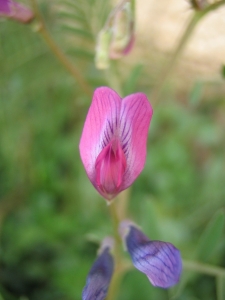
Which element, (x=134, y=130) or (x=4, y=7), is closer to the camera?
(x=134, y=130)

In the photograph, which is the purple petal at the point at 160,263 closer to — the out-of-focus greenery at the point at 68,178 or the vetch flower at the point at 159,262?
the vetch flower at the point at 159,262

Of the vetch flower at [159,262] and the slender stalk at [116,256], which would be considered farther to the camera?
the slender stalk at [116,256]

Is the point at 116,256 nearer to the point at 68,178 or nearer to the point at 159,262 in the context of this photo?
the point at 159,262

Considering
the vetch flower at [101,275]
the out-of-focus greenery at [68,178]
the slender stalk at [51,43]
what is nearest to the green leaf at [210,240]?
the out-of-focus greenery at [68,178]

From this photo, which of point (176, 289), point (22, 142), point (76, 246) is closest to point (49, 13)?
point (22, 142)

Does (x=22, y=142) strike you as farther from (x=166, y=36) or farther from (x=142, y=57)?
(x=166, y=36)

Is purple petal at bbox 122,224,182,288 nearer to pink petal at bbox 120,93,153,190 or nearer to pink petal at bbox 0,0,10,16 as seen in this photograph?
pink petal at bbox 120,93,153,190

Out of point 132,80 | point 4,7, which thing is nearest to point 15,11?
point 4,7
